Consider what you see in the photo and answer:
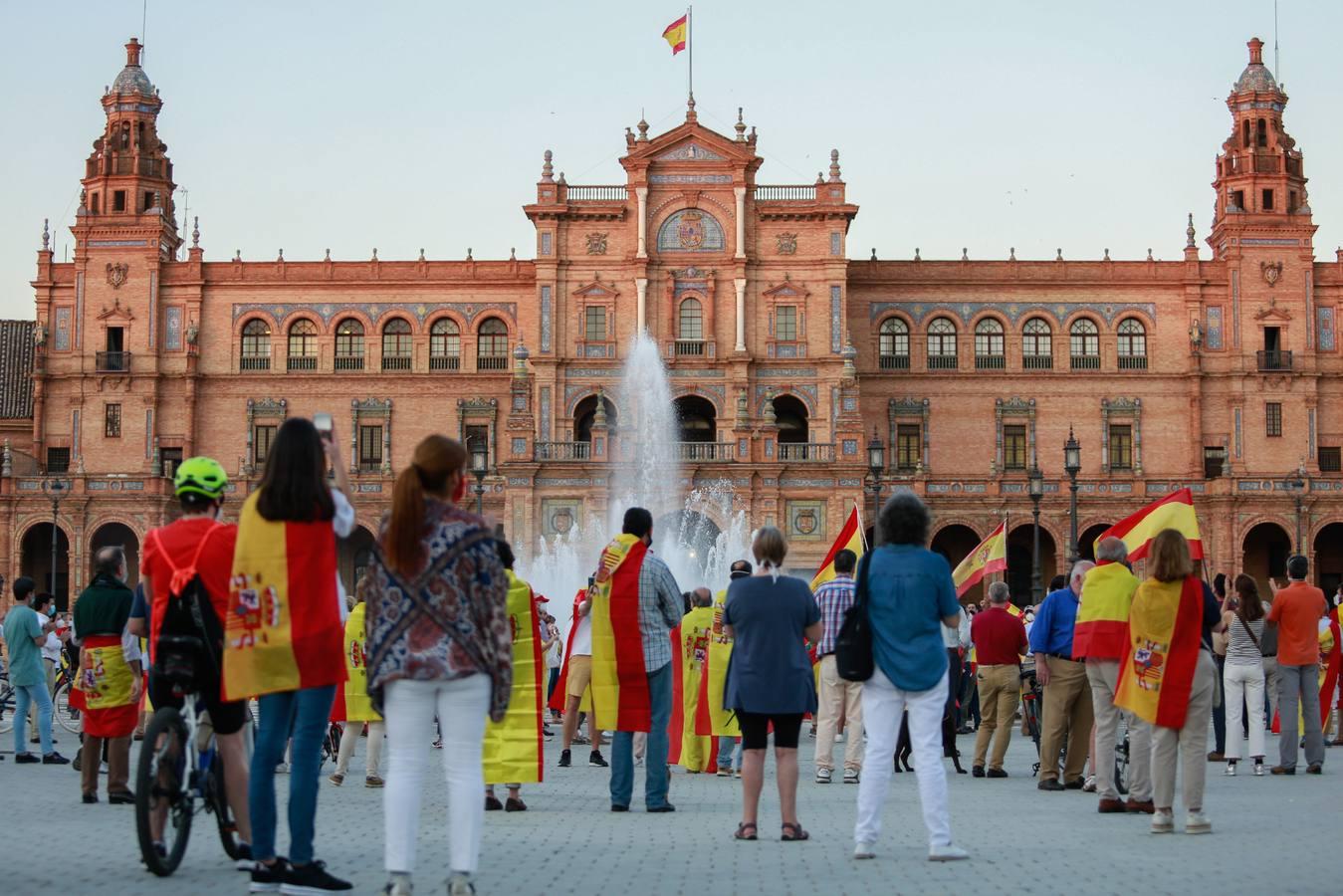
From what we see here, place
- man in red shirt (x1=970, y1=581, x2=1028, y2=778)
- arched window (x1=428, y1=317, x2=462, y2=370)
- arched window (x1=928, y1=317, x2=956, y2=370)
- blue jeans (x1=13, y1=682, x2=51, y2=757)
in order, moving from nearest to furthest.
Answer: man in red shirt (x1=970, y1=581, x2=1028, y2=778) → blue jeans (x1=13, y1=682, x2=51, y2=757) → arched window (x1=928, y1=317, x2=956, y2=370) → arched window (x1=428, y1=317, x2=462, y2=370)

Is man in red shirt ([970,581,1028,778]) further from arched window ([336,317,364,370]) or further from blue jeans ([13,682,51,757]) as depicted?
arched window ([336,317,364,370])

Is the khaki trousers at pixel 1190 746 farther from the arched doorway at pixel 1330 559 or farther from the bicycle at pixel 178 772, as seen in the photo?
the arched doorway at pixel 1330 559

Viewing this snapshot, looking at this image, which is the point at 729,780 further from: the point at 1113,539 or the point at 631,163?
the point at 631,163

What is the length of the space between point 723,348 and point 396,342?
11.1 metres

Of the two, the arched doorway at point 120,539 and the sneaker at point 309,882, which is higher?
the arched doorway at point 120,539

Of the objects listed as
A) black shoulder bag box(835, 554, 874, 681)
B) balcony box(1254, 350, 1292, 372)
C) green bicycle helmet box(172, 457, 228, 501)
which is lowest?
black shoulder bag box(835, 554, 874, 681)

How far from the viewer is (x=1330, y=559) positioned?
57500 millimetres

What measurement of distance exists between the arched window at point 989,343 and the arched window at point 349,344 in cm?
1966

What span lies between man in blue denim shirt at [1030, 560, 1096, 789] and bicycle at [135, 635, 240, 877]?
726cm

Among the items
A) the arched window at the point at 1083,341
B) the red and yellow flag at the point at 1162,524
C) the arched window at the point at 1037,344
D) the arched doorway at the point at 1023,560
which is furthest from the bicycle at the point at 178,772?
the arched window at the point at 1083,341

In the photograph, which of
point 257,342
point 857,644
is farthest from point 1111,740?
point 257,342

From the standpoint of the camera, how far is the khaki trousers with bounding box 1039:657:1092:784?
1505 cm

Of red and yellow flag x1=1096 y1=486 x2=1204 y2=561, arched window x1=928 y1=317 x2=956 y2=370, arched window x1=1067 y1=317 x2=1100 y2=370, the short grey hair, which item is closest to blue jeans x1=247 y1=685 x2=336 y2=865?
the short grey hair

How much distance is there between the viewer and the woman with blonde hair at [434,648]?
8.15 metres
